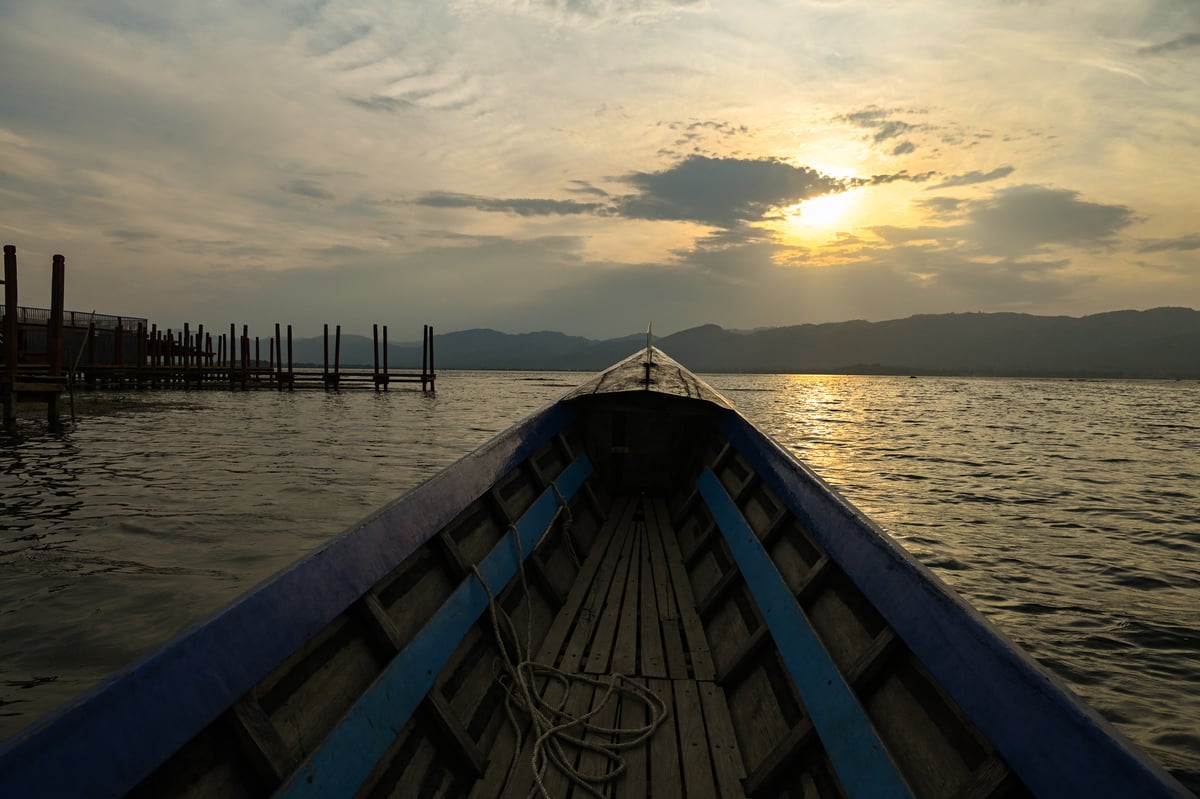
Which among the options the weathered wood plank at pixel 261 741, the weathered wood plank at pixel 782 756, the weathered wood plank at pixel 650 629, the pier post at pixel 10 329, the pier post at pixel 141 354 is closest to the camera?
the weathered wood plank at pixel 261 741

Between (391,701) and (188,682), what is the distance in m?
0.86

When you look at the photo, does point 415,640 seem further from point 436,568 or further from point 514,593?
point 514,593

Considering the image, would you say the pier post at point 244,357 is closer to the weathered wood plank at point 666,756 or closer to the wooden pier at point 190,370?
the wooden pier at point 190,370

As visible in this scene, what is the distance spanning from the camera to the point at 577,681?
11.7 feet

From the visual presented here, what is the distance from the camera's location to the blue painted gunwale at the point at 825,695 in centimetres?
206

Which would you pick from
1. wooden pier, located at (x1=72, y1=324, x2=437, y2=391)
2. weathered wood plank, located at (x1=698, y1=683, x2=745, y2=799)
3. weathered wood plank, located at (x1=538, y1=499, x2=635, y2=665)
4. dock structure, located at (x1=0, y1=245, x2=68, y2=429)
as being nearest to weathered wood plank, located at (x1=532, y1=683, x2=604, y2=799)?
weathered wood plank, located at (x1=538, y1=499, x2=635, y2=665)

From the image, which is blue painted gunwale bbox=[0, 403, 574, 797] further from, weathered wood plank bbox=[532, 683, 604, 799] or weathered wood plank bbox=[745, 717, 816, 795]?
weathered wood plank bbox=[745, 717, 816, 795]

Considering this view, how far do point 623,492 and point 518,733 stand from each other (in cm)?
453

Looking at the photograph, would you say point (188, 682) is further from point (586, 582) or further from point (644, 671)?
point (586, 582)

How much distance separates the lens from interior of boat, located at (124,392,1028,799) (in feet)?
6.42

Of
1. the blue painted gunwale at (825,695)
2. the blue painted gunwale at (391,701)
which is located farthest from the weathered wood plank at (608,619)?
the blue painted gunwale at (825,695)

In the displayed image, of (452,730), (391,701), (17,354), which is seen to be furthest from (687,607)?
(17,354)

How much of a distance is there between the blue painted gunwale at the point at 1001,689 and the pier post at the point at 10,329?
21131 mm

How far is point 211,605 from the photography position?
682cm
